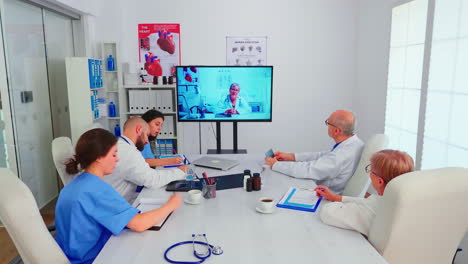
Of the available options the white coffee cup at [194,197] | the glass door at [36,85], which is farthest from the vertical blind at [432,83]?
the glass door at [36,85]

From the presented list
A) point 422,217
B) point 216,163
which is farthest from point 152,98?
point 422,217

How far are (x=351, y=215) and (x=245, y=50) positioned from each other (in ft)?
11.3

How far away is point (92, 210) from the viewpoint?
1547 mm

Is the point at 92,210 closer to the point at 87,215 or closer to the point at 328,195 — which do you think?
the point at 87,215

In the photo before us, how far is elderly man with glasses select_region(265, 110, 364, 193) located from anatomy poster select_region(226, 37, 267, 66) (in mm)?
2369

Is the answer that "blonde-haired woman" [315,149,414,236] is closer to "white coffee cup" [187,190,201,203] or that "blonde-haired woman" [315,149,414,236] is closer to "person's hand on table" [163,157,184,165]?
"white coffee cup" [187,190,201,203]

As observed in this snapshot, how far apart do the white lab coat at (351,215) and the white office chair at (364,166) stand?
2.28 feet

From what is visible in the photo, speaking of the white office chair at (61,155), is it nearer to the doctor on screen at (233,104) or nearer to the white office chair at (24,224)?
the white office chair at (24,224)

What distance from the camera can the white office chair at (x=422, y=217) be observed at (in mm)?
1367

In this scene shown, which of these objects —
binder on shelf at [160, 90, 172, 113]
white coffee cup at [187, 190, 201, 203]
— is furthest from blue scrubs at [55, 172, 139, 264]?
binder on shelf at [160, 90, 172, 113]

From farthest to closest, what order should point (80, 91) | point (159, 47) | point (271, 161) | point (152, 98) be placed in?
1. point (159, 47)
2. point (152, 98)
3. point (80, 91)
4. point (271, 161)

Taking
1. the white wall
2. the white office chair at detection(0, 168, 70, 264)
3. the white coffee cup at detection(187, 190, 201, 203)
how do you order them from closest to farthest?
the white office chair at detection(0, 168, 70, 264) < the white coffee cup at detection(187, 190, 201, 203) < the white wall

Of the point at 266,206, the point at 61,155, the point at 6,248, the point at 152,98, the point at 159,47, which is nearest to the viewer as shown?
the point at 266,206

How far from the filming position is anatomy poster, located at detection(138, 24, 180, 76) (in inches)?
183
